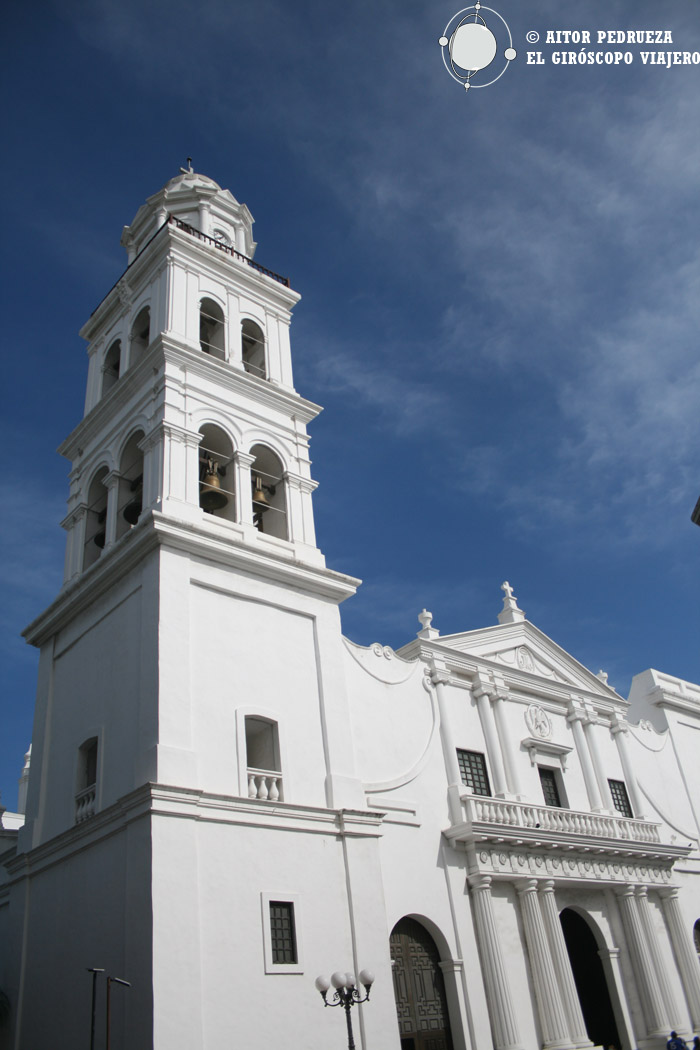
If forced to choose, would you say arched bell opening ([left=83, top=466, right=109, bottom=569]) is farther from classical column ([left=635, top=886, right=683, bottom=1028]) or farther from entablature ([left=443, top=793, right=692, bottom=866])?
classical column ([left=635, top=886, right=683, bottom=1028])

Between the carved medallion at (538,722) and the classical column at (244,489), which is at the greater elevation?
the classical column at (244,489)

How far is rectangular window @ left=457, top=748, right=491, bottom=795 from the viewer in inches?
830

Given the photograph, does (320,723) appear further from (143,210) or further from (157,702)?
(143,210)

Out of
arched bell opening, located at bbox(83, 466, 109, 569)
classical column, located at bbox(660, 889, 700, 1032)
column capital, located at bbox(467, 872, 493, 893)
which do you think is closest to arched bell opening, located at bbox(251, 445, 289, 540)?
arched bell opening, located at bbox(83, 466, 109, 569)

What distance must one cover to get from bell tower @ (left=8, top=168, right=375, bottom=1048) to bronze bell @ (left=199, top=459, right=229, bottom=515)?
5 centimetres

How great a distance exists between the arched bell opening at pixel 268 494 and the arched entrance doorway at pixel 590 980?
1132 centimetres

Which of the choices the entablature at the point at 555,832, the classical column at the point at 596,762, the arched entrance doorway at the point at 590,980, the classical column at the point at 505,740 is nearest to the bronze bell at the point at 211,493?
the entablature at the point at 555,832

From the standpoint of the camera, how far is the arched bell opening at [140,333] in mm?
22609

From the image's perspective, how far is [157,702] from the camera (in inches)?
597

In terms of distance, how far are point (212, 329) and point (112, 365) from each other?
287 cm

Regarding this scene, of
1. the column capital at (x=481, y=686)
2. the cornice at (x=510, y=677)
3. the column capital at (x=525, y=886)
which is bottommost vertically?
the column capital at (x=525, y=886)

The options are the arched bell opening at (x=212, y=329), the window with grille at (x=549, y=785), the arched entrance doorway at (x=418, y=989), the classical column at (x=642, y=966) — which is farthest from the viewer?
the window with grille at (x=549, y=785)

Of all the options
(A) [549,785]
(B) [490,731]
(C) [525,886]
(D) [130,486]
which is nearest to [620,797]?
(A) [549,785]

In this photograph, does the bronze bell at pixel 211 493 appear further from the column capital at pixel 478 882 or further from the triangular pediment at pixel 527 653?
the column capital at pixel 478 882
